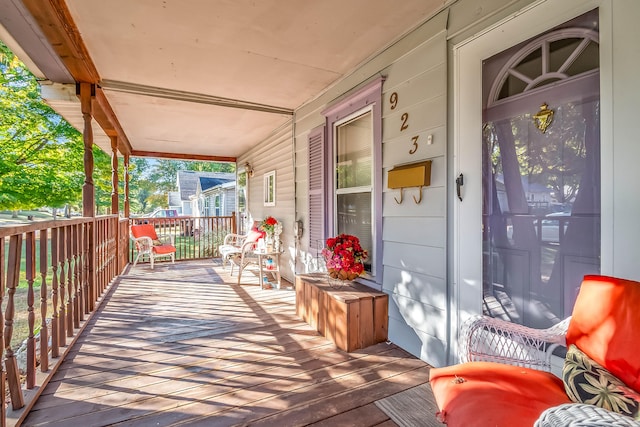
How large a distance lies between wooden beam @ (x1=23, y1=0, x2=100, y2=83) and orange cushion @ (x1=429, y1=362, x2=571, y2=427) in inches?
125

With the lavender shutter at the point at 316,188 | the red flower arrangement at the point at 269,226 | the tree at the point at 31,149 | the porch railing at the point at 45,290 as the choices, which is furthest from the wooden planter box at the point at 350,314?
the tree at the point at 31,149

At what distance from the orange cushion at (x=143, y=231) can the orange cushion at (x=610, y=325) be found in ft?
21.8

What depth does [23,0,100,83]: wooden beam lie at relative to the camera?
2078 millimetres

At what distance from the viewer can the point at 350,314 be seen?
8.17 feet

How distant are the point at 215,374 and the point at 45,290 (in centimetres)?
121

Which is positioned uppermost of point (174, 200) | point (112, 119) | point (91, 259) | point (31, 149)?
point (31, 149)

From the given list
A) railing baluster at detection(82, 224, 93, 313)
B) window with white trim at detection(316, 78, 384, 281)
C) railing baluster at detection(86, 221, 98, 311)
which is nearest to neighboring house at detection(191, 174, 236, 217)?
railing baluster at detection(86, 221, 98, 311)

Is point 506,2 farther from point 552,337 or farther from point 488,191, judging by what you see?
point 552,337

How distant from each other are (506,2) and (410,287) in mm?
1973

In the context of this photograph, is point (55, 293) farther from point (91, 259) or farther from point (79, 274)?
point (91, 259)

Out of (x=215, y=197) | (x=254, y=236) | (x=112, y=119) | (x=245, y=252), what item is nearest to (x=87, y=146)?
(x=112, y=119)

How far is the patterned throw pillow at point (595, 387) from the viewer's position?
98 cm

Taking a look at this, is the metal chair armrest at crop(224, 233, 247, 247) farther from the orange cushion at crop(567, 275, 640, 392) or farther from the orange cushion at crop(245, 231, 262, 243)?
the orange cushion at crop(567, 275, 640, 392)

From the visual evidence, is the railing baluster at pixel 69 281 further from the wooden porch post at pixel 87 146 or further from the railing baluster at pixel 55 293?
the wooden porch post at pixel 87 146
